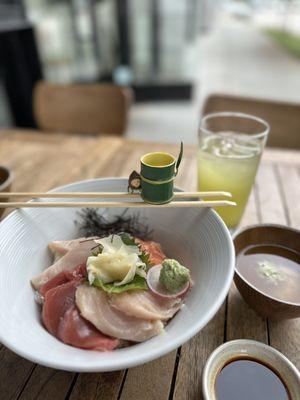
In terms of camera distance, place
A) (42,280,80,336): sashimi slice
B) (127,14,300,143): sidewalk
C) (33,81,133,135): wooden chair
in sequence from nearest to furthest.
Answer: (42,280,80,336): sashimi slice → (33,81,133,135): wooden chair → (127,14,300,143): sidewalk

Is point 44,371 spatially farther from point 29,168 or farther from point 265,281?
point 29,168

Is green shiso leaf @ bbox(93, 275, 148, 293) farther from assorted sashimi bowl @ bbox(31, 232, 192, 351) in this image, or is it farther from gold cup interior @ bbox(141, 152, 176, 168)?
gold cup interior @ bbox(141, 152, 176, 168)

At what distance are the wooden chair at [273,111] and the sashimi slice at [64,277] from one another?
51.2 inches

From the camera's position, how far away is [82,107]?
2.02 m

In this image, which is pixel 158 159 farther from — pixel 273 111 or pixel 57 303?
pixel 273 111

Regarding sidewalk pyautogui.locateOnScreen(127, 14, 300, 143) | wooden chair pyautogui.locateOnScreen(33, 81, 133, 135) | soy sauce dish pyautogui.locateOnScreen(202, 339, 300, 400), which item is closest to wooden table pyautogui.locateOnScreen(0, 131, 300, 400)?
soy sauce dish pyautogui.locateOnScreen(202, 339, 300, 400)

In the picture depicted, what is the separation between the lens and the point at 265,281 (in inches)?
31.4

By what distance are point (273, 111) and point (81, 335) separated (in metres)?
1.52

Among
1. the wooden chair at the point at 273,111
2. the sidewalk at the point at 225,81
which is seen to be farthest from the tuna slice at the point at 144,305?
the sidewalk at the point at 225,81

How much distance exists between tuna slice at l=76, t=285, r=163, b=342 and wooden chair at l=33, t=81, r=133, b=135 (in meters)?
1.43

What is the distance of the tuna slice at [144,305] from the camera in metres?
0.64

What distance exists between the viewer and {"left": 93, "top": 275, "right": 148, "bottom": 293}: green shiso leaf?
26.4 inches

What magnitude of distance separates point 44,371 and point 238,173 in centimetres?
76

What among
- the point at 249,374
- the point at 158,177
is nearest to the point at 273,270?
the point at 249,374
